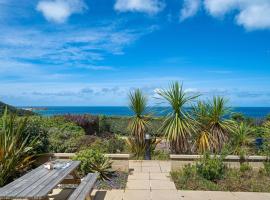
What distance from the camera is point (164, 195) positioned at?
612 cm

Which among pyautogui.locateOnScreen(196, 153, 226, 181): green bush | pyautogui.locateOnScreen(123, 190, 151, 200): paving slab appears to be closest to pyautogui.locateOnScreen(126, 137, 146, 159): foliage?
pyautogui.locateOnScreen(196, 153, 226, 181): green bush

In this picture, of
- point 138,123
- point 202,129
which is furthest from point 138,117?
point 202,129

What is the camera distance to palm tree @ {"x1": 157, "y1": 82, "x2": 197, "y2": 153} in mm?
9055

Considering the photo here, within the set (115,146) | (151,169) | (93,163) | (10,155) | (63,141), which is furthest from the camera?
(115,146)

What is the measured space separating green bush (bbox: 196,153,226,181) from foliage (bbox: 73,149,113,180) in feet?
6.46

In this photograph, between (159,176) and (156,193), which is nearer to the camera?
(156,193)

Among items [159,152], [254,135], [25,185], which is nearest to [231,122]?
[254,135]

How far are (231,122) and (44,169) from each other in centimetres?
559

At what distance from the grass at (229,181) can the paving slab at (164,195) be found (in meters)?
0.36

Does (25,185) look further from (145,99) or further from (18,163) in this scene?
(145,99)

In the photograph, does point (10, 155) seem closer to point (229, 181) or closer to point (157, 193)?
point (157, 193)

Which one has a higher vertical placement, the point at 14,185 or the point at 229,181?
the point at 14,185

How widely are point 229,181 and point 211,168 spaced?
442 mm

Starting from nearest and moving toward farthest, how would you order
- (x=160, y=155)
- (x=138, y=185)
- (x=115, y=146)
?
(x=138, y=185) < (x=115, y=146) < (x=160, y=155)
